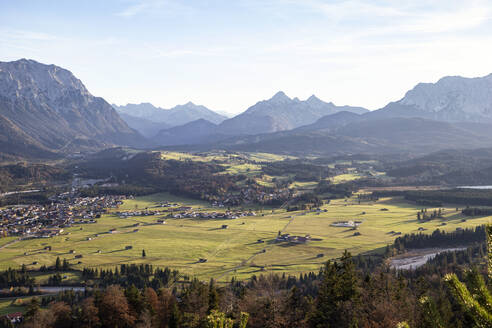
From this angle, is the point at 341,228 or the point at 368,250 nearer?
the point at 368,250

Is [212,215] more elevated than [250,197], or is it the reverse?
[250,197]

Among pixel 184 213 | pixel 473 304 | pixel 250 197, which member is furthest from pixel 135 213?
pixel 473 304

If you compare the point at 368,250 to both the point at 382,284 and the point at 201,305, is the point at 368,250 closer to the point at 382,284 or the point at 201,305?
the point at 382,284

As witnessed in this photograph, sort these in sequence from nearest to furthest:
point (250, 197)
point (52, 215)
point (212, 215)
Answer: point (212, 215), point (52, 215), point (250, 197)

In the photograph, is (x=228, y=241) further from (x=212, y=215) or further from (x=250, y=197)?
(x=250, y=197)

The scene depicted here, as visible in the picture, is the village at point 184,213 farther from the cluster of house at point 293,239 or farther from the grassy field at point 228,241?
the cluster of house at point 293,239

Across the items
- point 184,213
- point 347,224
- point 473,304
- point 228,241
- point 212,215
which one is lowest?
point 228,241

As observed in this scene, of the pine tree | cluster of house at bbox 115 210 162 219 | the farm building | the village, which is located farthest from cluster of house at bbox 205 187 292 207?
the pine tree

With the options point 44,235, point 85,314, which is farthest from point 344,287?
point 44,235
